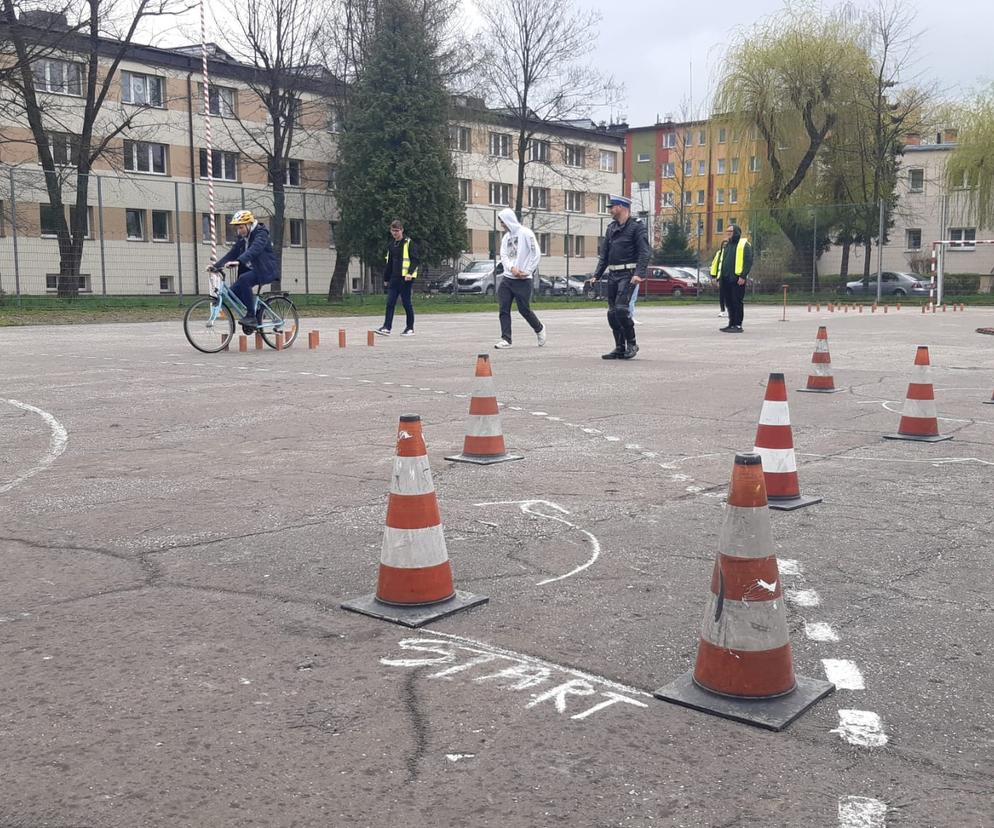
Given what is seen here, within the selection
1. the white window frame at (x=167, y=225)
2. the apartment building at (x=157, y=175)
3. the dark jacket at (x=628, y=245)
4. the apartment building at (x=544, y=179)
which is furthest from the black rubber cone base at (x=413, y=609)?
the apartment building at (x=544, y=179)

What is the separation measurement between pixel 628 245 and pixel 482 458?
290 inches

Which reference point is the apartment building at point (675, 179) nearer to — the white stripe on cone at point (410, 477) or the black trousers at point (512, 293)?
the black trousers at point (512, 293)

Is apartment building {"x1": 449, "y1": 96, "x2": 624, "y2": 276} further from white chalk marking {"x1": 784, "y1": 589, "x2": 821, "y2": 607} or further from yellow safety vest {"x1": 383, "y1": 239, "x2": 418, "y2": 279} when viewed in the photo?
white chalk marking {"x1": 784, "y1": 589, "x2": 821, "y2": 607}

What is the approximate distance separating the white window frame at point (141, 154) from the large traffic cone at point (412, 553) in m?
48.1

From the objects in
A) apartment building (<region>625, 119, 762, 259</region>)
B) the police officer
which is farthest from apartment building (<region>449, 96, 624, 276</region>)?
the police officer

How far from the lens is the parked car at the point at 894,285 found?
40.4 meters

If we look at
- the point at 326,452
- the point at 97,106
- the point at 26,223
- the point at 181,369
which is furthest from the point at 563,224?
the point at 326,452

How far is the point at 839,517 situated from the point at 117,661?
369 centimetres

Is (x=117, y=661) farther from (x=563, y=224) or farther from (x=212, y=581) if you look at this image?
(x=563, y=224)

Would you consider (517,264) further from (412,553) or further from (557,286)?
(557,286)

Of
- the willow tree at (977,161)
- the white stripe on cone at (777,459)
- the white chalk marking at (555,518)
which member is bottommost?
the white chalk marking at (555,518)

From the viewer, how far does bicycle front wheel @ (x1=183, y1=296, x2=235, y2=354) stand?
14.9 m

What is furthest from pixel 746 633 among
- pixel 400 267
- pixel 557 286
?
pixel 557 286

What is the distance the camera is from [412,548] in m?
4.15
